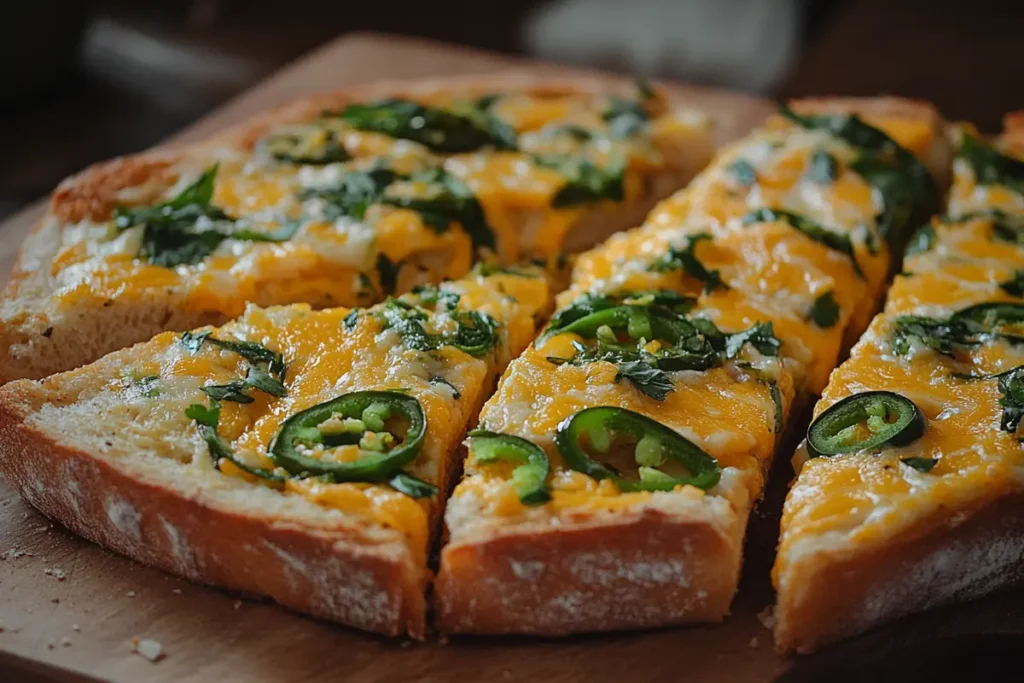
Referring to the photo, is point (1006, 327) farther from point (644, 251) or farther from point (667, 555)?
point (667, 555)

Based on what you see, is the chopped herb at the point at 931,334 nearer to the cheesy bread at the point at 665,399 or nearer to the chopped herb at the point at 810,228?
the cheesy bread at the point at 665,399

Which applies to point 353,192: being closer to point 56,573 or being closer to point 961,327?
point 56,573

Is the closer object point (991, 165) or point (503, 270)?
point (503, 270)

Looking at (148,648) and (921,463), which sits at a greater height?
(921,463)

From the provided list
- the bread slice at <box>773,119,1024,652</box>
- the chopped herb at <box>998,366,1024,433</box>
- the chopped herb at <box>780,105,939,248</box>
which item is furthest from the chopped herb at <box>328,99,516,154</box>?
the chopped herb at <box>998,366,1024,433</box>

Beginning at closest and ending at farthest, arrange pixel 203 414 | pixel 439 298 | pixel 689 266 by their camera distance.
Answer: pixel 203 414 < pixel 439 298 < pixel 689 266

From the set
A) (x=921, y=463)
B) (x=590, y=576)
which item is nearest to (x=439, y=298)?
(x=590, y=576)
